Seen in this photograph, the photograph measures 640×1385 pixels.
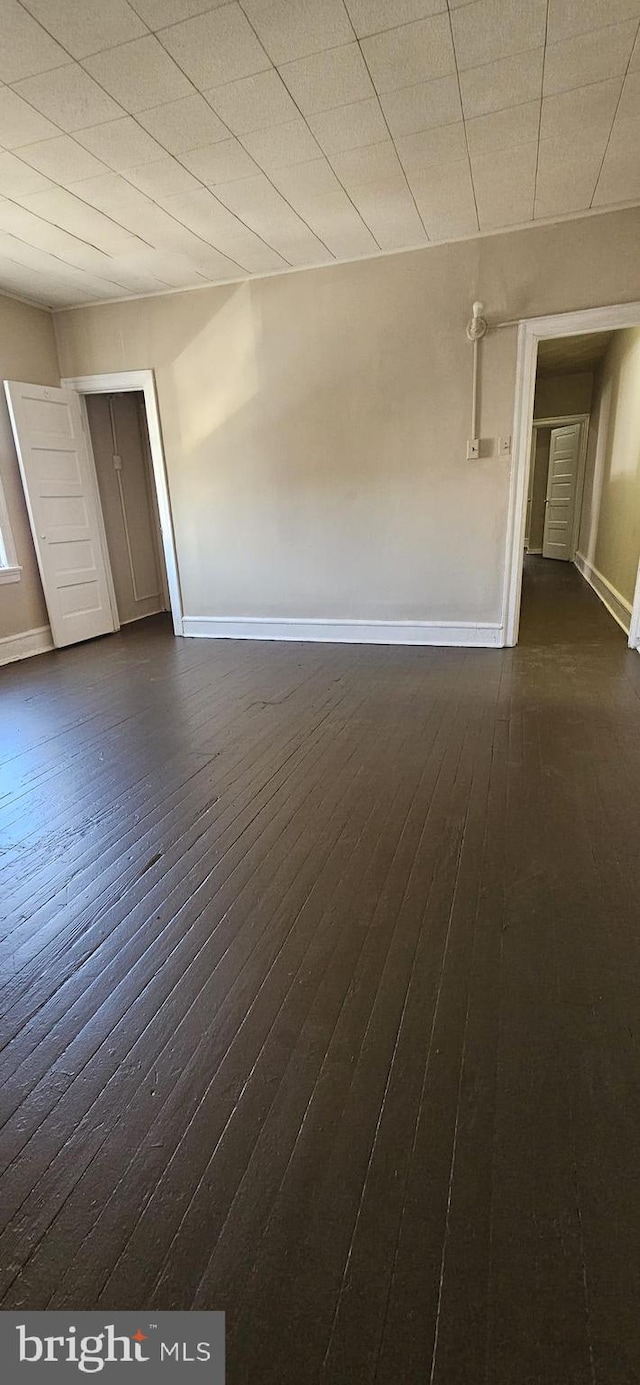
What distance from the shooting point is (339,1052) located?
1.35 m

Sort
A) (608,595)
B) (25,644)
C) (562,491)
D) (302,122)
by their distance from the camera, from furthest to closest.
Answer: (562,491) < (608,595) < (25,644) < (302,122)

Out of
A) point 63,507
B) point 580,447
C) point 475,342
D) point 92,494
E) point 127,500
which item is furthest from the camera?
point 580,447

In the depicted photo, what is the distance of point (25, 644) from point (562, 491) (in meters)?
7.75

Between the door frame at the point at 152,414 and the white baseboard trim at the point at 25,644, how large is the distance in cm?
118

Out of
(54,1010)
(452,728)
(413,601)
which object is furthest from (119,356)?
(54,1010)

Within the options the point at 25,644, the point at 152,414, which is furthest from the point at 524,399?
the point at 25,644

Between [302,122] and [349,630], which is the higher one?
[302,122]

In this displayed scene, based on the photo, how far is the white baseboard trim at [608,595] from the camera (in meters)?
4.98

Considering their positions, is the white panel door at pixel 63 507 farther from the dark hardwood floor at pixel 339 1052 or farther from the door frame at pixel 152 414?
the dark hardwood floor at pixel 339 1052

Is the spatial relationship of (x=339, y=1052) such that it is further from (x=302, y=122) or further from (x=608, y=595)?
(x=608, y=595)

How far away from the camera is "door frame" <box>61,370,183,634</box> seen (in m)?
5.08

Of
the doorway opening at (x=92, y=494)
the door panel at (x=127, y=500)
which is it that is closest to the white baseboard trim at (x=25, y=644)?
the doorway opening at (x=92, y=494)

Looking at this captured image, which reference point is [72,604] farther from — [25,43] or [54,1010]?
[54,1010]

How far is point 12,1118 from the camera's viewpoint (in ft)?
4.08
